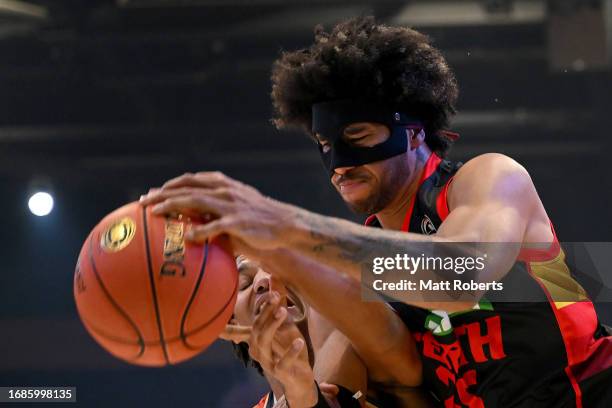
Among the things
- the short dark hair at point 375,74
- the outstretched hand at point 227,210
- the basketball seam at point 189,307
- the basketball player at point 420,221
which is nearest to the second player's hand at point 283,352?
the basketball player at point 420,221

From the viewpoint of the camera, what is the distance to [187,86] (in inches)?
179

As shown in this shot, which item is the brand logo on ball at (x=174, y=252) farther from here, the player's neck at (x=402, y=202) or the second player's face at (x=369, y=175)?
the player's neck at (x=402, y=202)

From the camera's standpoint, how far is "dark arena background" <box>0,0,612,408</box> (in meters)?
4.29

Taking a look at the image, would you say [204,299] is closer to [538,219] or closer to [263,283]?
[263,283]

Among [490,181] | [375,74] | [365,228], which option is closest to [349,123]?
[375,74]

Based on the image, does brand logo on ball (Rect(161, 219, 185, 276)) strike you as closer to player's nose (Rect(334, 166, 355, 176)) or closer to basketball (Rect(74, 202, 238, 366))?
basketball (Rect(74, 202, 238, 366))

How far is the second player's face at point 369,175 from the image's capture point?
2072 millimetres

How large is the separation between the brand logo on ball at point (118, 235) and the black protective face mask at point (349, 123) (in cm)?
65

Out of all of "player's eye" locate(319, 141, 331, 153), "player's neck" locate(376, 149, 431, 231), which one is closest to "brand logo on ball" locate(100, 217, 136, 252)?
"player's eye" locate(319, 141, 331, 153)

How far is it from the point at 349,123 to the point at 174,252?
737 millimetres

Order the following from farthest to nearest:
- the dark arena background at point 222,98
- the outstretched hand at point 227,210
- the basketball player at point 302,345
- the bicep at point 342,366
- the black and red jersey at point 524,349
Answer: the dark arena background at point 222,98 → the bicep at point 342,366 → the black and red jersey at point 524,349 → the basketball player at point 302,345 → the outstretched hand at point 227,210

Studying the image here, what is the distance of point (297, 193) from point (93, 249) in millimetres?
2754

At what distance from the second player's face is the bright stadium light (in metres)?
2.55

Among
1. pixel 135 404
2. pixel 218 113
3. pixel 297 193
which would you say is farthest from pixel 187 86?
pixel 135 404
